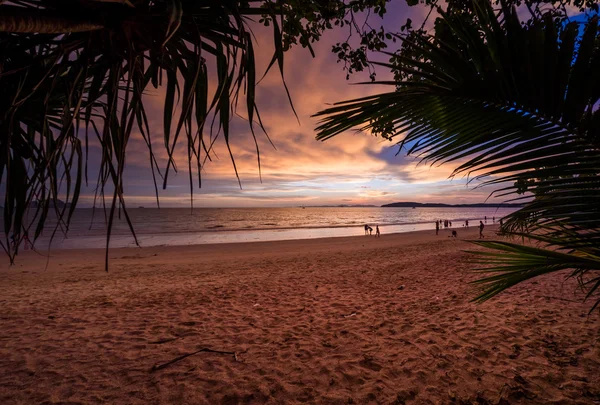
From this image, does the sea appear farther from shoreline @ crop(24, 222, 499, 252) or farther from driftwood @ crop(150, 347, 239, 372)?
driftwood @ crop(150, 347, 239, 372)

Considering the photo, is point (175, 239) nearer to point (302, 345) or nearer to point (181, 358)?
point (181, 358)

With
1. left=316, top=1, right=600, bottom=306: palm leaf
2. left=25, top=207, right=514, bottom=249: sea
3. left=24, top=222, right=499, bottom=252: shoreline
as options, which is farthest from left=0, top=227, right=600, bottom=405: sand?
left=24, top=222, right=499, bottom=252: shoreline

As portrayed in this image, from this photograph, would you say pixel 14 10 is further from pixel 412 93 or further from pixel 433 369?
pixel 433 369

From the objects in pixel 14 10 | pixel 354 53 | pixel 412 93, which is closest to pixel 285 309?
pixel 354 53

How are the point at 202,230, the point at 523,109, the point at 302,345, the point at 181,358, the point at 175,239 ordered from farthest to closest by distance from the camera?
1. the point at 202,230
2. the point at 175,239
3. the point at 302,345
4. the point at 181,358
5. the point at 523,109

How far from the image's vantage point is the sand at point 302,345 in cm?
267

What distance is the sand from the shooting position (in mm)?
2666

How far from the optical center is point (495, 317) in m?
4.29

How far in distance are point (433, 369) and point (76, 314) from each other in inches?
218

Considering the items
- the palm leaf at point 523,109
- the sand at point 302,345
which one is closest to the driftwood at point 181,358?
the sand at point 302,345

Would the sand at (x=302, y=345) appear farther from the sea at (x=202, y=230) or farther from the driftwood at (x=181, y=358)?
the sea at (x=202, y=230)

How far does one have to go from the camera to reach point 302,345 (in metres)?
3.67

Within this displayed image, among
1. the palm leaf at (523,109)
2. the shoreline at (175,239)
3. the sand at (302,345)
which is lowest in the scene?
the shoreline at (175,239)

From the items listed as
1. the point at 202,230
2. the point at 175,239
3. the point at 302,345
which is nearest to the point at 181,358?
the point at 302,345
